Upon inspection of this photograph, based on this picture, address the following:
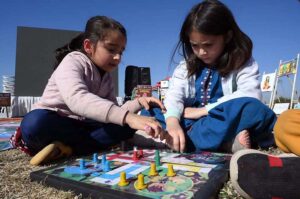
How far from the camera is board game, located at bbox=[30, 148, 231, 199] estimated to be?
1.61ft

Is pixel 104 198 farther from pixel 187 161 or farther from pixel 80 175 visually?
pixel 187 161

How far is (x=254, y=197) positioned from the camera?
1.59 ft

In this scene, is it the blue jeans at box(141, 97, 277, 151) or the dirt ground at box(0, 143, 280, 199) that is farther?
the blue jeans at box(141, 97, 277, 151)

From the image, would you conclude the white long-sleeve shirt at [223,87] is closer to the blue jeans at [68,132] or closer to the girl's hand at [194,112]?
the girl's hand at [194,112]

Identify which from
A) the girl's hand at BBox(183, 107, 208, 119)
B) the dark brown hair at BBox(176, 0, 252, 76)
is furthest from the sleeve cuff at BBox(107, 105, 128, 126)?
the dark brown hair at BBox(176, 0, 252, 76)

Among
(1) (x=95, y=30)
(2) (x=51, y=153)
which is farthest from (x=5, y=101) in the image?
(2) (x=51, y=153)

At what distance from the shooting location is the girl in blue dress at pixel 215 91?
851mm

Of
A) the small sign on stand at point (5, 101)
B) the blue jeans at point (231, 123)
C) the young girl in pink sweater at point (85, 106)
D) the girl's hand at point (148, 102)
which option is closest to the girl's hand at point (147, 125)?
the young girl in pink sweater at point (85, 106)

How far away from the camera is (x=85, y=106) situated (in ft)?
2.57

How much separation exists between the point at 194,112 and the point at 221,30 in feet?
1.06

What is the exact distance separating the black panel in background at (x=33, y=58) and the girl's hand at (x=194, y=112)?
469cm

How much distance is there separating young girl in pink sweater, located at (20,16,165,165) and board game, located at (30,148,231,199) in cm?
10

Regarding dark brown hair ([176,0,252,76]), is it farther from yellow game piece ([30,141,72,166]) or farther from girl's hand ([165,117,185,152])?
yellow game piece ([30,141,72,166])

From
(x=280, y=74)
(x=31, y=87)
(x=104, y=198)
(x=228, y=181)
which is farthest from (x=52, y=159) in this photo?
(x=31, y=87)
